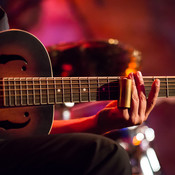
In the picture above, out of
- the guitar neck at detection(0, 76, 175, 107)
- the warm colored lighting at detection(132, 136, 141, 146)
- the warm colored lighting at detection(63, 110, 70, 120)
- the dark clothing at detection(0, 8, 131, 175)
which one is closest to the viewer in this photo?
the dark clothing at detection(0, 8, 131, 175)

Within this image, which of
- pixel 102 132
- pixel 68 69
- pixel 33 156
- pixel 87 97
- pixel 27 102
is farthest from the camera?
pixel 68 69

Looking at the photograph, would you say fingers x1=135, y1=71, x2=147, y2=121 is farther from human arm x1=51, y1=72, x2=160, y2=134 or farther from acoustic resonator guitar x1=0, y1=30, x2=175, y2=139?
acoustic resonator guitar x1=0, y1=30, x2=175, y2=139

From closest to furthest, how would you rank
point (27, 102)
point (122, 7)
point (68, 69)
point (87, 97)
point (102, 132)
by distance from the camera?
point (27, 102) → point (87, 97) → point (102, 132) → point (68, 69) → point (122, 7)

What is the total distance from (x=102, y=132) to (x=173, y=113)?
2.14 metres

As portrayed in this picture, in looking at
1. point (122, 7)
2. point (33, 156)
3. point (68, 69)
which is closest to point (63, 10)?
point (122, 7)

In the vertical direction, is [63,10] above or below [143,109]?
above

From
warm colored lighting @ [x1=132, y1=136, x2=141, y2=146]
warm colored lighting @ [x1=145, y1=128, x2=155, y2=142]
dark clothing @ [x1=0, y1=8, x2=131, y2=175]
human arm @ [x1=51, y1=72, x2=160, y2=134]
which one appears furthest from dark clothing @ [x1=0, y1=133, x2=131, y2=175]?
warm colored lighting @ [x1=145, y1=128, x2=155, y2=142]

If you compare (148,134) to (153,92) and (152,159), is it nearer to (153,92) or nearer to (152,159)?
(152,159)

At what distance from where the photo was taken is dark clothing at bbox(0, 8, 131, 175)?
2.12 ft

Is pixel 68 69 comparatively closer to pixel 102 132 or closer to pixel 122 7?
pixel 102 132

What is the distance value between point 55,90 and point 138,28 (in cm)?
229

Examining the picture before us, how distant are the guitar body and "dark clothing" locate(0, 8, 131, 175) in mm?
168

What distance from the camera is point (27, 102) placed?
0.87m

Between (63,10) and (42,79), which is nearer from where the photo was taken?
(42,79)
